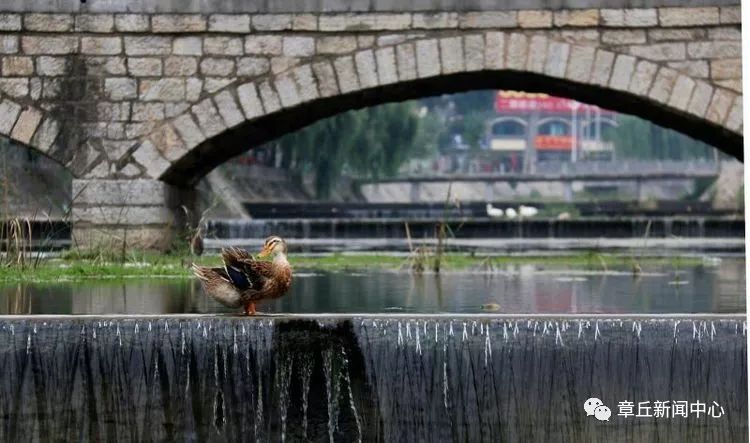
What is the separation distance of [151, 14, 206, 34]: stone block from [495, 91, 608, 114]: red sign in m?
77.0

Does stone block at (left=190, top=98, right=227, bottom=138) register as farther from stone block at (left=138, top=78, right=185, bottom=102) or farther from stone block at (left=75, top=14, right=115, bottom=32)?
stone block at (left=75, top=14, right=115, bottom=32)

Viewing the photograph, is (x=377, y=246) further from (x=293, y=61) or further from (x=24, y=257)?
(x=24, y=257)

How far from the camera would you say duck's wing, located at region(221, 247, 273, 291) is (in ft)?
30.3

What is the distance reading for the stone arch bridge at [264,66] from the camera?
1612 cm

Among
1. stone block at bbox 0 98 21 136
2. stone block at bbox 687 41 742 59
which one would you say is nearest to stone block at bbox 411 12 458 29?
stone block at bbox 687 41 742 59

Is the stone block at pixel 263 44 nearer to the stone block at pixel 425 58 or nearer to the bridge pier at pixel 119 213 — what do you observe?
the stone block at pixel 425 58

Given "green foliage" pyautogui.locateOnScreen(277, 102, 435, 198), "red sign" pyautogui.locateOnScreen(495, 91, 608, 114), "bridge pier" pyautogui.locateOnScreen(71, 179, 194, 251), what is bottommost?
"bridge pier" pyautogui.locateOnScreen(71, 179, 194, 251)

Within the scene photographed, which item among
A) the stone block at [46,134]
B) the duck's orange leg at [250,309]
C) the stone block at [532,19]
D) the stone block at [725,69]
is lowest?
the duck's orange leg at [250,309]

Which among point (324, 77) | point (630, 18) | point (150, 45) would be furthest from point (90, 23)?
point (630, 18)

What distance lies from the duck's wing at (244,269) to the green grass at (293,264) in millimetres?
4714

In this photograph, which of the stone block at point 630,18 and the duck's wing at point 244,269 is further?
the stone block at point 630,18

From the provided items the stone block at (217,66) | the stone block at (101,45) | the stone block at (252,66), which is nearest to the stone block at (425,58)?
the stone block at (252,66)

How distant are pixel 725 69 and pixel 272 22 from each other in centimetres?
448

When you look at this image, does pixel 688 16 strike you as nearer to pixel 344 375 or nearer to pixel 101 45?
pixel 101 45
